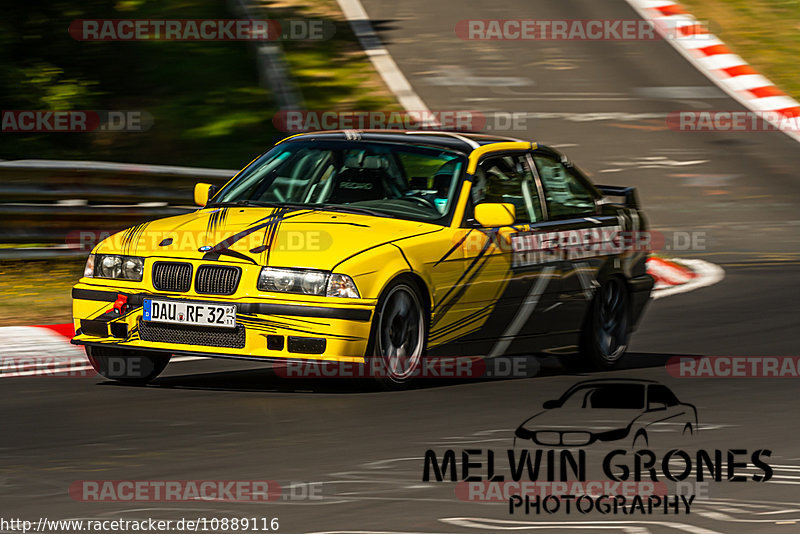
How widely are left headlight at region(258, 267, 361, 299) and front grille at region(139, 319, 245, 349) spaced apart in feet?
0.95

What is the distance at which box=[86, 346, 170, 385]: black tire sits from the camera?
918 cm

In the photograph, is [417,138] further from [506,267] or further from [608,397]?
[608,397]

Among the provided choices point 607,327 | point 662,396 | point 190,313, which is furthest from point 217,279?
point 607,327

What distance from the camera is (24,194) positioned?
44.3 feet

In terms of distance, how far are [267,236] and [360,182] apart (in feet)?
3.69

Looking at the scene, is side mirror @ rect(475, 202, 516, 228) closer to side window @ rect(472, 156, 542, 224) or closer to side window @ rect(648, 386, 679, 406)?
side window @ rect(472, 156, 542, 224)

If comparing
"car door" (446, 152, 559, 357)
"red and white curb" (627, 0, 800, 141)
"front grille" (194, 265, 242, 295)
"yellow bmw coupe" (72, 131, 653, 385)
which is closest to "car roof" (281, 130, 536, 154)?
"yellow bmw coupe" (72, 131, 653, 385)

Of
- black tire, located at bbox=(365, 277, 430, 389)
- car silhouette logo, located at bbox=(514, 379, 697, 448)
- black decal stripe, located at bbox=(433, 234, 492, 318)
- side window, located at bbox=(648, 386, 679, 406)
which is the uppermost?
black decal stripe, located at bbox=(433, 234, 492, 318)

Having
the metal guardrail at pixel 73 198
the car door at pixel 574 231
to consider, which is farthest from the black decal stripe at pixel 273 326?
the metal guardrail at pixel 73 198

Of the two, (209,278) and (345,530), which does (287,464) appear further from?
(209,278)

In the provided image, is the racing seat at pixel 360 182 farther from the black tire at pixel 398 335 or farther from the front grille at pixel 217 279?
the front grille at pixel 217 279

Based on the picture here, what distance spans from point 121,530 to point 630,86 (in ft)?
62.5

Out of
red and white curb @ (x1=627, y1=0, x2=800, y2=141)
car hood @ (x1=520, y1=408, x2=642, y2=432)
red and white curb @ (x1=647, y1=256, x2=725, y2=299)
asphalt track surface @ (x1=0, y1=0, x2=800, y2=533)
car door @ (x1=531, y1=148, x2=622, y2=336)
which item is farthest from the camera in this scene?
red and white curb @ (x1=627, y1=0, x2=800, y2=141)

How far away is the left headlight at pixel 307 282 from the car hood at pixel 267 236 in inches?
1.6
